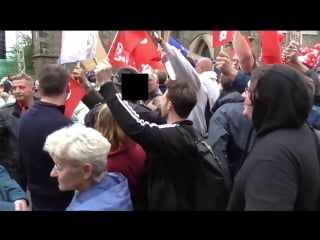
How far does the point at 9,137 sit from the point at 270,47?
240 centimetres

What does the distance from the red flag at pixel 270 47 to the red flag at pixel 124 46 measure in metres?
1.51

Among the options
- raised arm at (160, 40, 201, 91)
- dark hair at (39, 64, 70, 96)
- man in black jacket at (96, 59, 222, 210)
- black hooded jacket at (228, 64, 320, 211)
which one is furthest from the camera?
raised arm at (160, 40, 201, 91)

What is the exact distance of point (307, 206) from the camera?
209 cm

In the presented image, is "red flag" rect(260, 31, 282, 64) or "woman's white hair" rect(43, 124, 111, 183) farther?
"red flag" rect(260, 31, 282, 64)

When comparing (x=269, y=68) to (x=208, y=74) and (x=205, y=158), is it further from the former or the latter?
(x=208, y=74)

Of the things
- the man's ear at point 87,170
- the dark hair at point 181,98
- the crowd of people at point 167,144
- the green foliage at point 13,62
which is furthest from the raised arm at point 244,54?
the green foliage at point 13,62

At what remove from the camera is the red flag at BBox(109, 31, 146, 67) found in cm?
531

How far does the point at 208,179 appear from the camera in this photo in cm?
309

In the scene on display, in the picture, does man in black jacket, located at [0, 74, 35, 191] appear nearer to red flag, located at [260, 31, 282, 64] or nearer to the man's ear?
the man's ear

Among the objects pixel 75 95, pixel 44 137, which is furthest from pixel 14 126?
pixel 44 137

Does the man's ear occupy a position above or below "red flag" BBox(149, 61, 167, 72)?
above

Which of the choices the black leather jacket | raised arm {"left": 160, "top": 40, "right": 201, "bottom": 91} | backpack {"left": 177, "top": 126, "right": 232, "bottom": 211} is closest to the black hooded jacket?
backpack {"left": 177, "top": 126, "right": 232, "bottom": 211}

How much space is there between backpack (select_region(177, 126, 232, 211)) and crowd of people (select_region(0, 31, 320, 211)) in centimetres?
3

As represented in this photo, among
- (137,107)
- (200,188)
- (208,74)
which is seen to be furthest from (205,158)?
(208,74)
